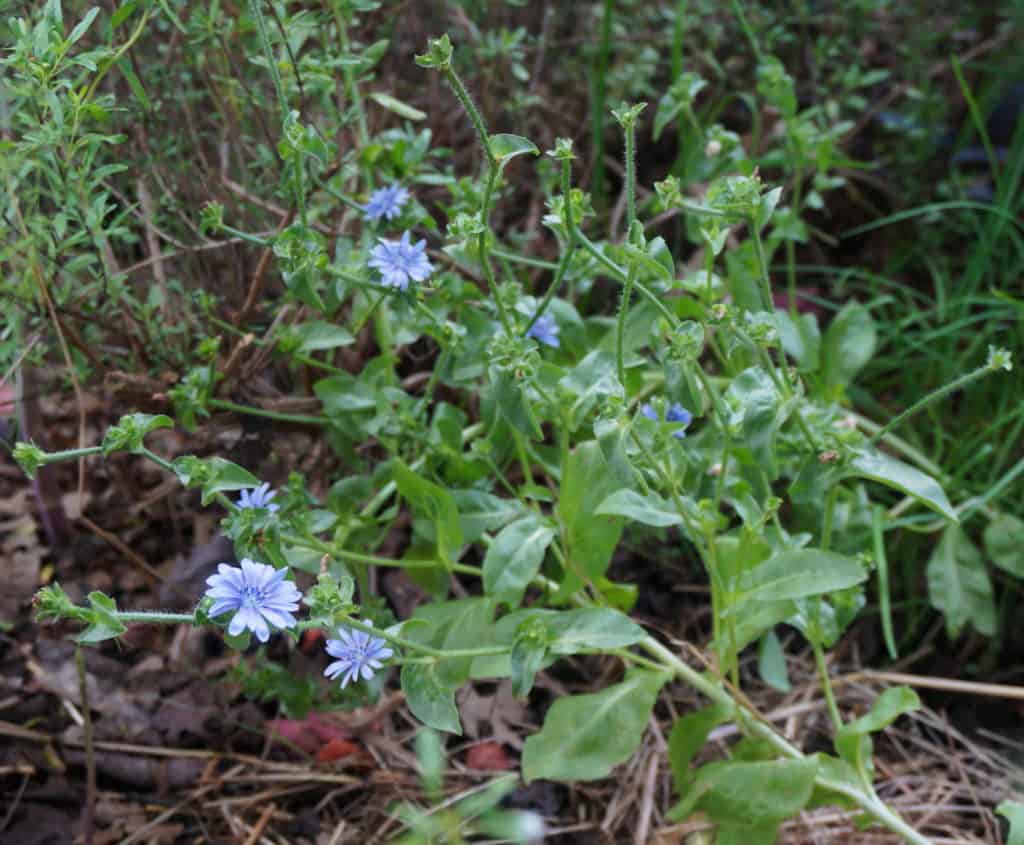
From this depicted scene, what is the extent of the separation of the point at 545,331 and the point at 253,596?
1.99 feet

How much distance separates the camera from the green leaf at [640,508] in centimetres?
126

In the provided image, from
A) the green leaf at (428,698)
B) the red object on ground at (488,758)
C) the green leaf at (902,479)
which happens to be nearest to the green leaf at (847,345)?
the green leaf at (902,479)

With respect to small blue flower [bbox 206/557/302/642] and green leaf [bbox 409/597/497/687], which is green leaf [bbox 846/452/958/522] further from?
small blue flower [bbox 206/557/302/642]

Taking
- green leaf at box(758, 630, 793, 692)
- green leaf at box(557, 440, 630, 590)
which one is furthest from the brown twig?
green leaf at box(758, 630, 793, 692)

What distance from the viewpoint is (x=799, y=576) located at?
4.30ft

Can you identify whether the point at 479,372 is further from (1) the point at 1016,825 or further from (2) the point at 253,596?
(1) the point at 1016,825

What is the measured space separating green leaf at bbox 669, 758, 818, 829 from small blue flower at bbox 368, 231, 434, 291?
702mm

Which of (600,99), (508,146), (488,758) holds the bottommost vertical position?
(488,758)

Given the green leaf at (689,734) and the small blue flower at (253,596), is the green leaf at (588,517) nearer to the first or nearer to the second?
the green leaf at (689,734)

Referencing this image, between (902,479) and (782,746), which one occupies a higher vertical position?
(902,479)

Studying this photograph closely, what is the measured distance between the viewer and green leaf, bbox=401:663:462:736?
1170mm

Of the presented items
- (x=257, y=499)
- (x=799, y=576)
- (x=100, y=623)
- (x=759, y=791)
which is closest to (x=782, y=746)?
(x=759, y=791)

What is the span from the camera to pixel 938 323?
213cm

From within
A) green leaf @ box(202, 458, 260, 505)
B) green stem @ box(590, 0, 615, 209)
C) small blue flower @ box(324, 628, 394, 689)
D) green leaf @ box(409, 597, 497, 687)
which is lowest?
green leaf @ box(409, 597, 497, 687)
